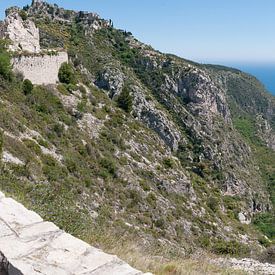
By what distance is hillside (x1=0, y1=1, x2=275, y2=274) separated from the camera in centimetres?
1805

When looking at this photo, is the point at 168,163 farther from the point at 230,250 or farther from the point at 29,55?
the point at 230,250

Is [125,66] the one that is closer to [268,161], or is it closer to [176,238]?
[268,161]

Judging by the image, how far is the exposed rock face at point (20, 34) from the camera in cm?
3600

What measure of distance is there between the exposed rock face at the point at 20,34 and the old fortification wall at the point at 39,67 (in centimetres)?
141

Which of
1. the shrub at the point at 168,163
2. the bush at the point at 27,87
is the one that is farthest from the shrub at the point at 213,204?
the bush at the point at 27,87

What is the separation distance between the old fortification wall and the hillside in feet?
2.69

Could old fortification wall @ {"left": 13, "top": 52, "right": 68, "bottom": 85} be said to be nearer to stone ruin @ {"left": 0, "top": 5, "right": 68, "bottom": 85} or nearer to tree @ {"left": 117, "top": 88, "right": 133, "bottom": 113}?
stone ruin @ {"left": 0, "top": 5, "right": 68, "bottom": 85}

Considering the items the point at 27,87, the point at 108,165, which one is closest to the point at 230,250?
the point at 108,165

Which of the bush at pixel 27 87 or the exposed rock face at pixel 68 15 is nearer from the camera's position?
the bush at pixel 27 87

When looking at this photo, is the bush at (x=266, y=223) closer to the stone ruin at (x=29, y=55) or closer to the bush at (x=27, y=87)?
the stone ruin at (x=29, y=55)

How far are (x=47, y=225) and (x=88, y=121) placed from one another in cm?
3009

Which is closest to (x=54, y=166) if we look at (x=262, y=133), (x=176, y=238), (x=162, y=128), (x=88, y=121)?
(x=176, y=238)

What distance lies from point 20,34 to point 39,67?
5125 mm

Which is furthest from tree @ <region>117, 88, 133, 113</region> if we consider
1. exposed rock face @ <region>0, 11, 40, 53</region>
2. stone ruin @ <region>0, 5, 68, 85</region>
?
exposed rock face @ <region>0, 11, 40, 53</region>
